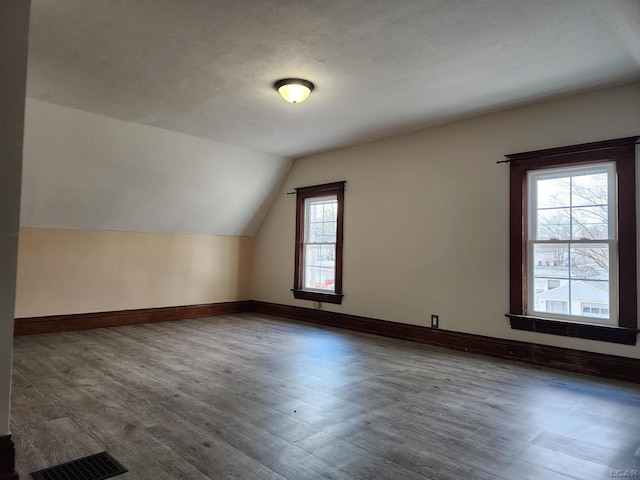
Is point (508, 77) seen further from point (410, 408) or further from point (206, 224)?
point (206, 224)

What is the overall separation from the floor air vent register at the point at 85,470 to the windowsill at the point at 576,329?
12.7ft

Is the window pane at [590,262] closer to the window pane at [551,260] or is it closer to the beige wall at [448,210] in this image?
the window pane at [551,260]

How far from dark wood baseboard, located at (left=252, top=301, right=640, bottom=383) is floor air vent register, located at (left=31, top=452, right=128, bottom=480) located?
3813mm

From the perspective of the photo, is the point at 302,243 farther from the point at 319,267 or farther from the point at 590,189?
the point at 590,189

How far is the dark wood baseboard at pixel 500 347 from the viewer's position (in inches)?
149

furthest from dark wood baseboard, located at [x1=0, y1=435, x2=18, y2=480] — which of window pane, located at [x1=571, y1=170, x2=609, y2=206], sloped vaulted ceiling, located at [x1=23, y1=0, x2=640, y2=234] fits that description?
window pane, located at [x1=571, y1=170, x2=609, y2=206]

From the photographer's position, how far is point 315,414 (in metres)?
2.85

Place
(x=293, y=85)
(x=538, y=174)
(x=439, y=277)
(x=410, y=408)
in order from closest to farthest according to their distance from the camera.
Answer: (x=410, y=408) → (x=293, y=85) → (x=538, y=174) → (x=439, y=277)

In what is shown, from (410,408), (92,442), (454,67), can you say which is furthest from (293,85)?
(92,442)

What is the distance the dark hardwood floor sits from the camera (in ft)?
7.19

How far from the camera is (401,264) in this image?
5.48 m

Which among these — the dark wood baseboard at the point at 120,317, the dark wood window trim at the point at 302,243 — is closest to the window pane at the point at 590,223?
the dark wood window trim at the point at 302,243

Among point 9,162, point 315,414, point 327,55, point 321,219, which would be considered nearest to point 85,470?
point 315,414

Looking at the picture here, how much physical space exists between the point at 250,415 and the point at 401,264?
127 inches
